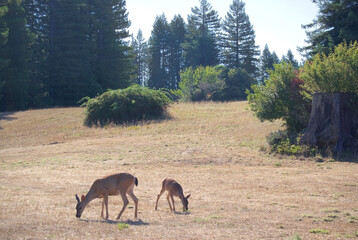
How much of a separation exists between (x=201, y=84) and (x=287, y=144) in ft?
122

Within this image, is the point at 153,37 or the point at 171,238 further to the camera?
the point at 153,37

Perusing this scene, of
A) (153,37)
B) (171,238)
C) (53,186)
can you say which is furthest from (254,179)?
(153,37)

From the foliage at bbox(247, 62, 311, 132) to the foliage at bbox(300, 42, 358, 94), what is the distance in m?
1.60

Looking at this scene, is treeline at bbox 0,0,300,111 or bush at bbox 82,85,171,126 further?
treeline at bbox 0,0,300,111

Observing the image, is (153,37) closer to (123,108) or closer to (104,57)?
(104,57)

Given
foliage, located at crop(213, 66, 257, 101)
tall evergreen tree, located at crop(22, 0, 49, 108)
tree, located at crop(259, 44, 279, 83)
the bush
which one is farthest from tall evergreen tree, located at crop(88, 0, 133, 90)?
tree, located at crop(259, 44, 279, 83)

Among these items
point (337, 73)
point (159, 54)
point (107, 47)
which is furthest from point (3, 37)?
point (159, 54)

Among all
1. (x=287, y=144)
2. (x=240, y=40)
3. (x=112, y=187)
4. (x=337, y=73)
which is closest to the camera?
(x=112, y=187)

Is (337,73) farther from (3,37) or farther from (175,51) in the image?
(175,51)

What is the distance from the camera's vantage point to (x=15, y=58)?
51000 mm

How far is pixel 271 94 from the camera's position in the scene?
2225 cm

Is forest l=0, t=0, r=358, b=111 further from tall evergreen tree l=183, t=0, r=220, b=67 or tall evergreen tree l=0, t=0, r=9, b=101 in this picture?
tall evergreen tree l=183, t=0, r=220, b=67

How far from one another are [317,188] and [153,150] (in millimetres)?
10690

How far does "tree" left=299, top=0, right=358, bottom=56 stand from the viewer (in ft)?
107
